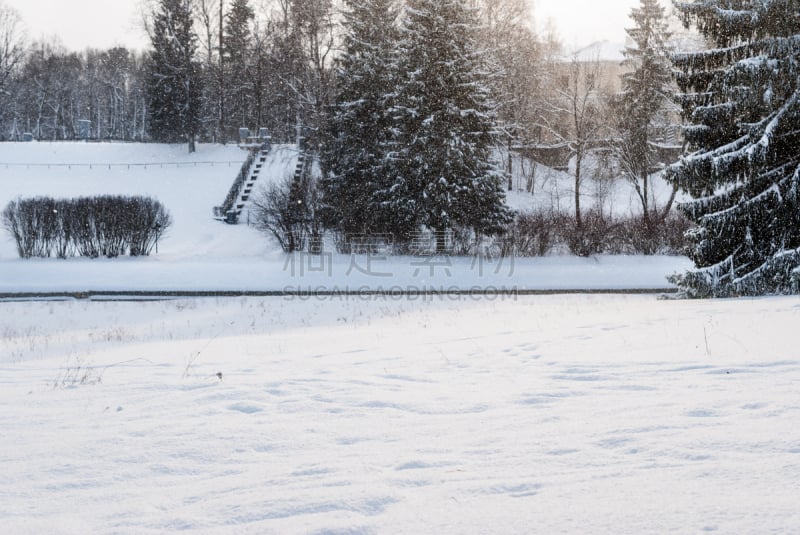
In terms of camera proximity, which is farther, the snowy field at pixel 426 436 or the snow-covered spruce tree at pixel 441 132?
the snow-covered spruce tree at pixel 441 132

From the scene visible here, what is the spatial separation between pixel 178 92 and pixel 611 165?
30348 millimetres

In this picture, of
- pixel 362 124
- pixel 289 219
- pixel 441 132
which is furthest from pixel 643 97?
pixel 289 219

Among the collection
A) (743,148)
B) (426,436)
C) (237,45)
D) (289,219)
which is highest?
(237,45)

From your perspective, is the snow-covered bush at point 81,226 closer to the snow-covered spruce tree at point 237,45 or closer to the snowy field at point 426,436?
the snowy field at point 426,436

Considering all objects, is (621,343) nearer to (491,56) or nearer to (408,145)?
(408,145)

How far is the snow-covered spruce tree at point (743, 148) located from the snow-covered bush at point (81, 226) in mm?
17852

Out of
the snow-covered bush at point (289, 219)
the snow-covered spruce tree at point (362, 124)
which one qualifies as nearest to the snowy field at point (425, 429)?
the snow-covered bush at point (289, 219)

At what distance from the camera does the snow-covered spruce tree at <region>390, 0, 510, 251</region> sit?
23.2m

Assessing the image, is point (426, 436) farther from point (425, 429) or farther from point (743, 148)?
point (743, 148)

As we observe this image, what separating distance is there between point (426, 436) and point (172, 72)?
156 ft

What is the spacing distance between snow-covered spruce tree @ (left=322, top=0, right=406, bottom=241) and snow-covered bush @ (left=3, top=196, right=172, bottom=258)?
272 inches

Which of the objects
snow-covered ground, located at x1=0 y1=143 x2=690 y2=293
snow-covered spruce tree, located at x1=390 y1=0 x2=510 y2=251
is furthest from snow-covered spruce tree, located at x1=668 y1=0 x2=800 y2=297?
snow-covered spruce tree, located at x1=390 y1=0 x2=510 y2=251

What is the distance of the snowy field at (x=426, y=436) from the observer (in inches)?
117

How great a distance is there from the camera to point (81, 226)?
2233cm
